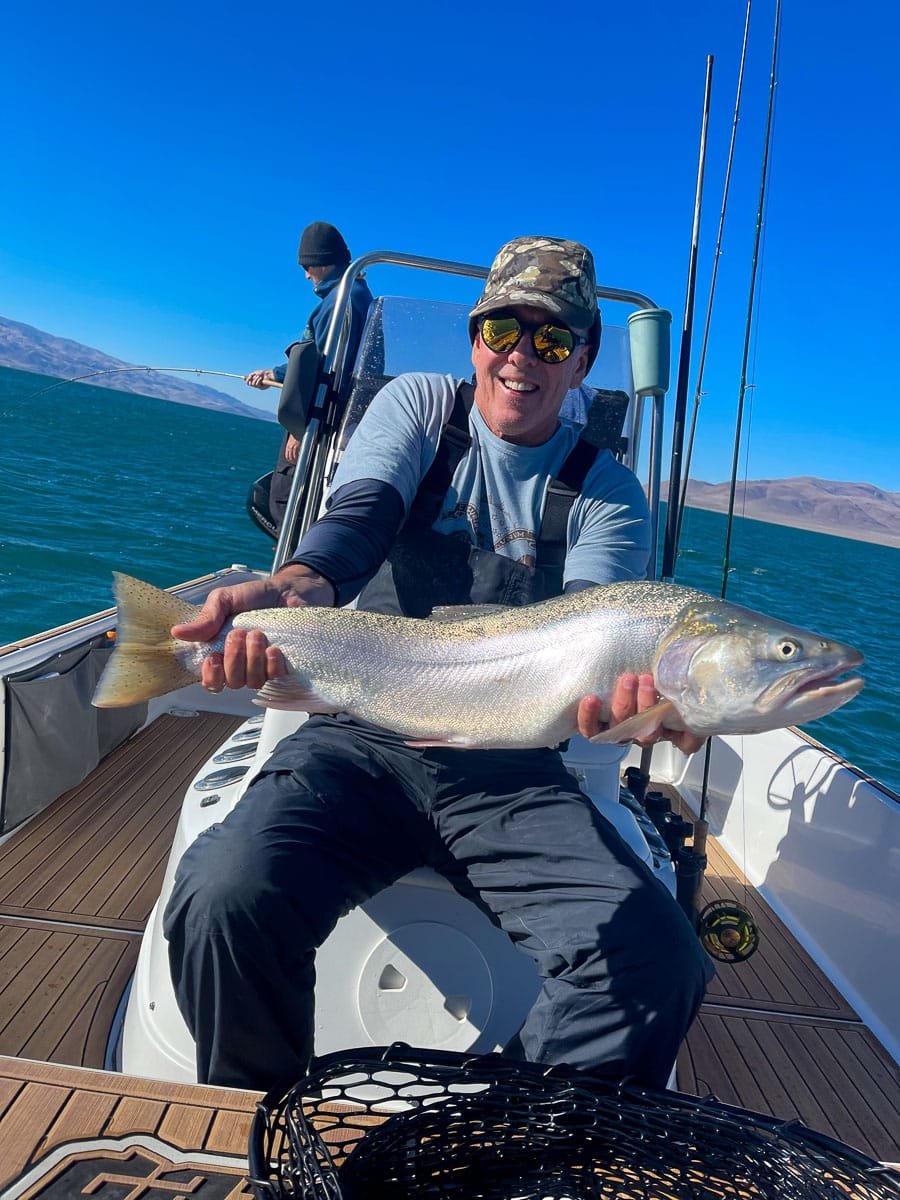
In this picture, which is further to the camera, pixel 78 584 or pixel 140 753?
pixel 78 584

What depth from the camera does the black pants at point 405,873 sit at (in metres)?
2.34

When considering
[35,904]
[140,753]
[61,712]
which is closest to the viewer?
[35,904]

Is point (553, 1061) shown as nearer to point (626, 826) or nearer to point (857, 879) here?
point (626, 826)

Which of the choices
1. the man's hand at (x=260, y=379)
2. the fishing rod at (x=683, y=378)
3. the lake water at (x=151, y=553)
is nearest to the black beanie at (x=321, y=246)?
the man's hand at (x=260, y=379)

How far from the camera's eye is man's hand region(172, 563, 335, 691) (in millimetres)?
2689

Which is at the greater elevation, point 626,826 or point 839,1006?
point 626,826

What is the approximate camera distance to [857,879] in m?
4.93

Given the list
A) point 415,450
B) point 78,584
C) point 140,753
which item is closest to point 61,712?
point 140,753

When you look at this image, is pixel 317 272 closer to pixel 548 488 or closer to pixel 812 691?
pixel 548 488

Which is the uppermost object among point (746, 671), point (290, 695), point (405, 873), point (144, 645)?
point (746, 671)

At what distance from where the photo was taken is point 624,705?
2656mm

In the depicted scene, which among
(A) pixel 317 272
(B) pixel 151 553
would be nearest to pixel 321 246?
(A) pixel 317 272

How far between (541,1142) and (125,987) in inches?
101

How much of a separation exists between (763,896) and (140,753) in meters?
5.03
